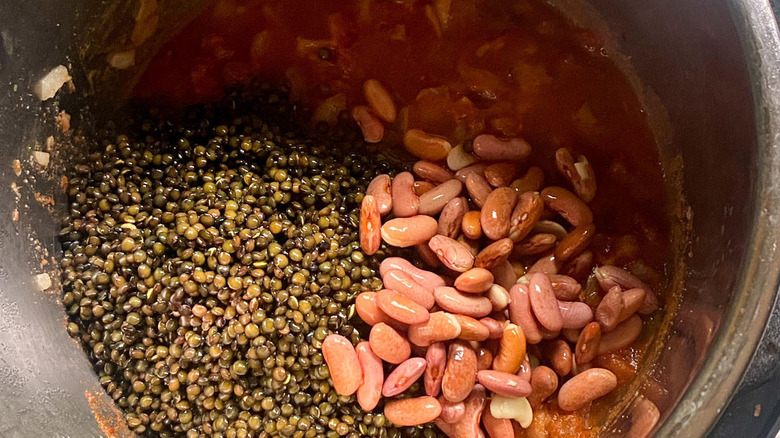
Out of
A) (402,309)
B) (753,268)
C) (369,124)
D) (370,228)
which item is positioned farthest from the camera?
(369,124)

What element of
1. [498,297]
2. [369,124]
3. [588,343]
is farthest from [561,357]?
[369,124]

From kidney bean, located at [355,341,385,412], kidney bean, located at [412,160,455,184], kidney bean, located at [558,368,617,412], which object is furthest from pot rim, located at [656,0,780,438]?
kidney bean, located at [412,160,455,184]

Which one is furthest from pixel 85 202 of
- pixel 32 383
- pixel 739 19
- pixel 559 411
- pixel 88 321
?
pixel 739 19

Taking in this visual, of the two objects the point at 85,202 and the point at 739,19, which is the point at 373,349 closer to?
the point at 85,202

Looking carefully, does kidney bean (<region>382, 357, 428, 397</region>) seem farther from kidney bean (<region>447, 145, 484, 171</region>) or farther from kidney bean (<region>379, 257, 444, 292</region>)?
kidney bean (<region>447, 145, 484, 171</region>)

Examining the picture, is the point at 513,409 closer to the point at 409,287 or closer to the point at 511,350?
the point at 511,350

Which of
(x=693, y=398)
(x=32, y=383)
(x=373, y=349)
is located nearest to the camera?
(x=693, y=398)
